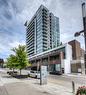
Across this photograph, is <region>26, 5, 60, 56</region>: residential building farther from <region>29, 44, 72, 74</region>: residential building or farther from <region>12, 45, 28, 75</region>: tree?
<region>12, 45, 28, 75</region>: tree

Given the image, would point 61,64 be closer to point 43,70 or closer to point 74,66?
point 74,66

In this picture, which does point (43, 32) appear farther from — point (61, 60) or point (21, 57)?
point (21, 57)

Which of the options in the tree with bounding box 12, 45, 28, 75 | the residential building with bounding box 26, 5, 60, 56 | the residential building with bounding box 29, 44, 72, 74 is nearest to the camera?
the tree with bounding box 12, 45, 28, 75

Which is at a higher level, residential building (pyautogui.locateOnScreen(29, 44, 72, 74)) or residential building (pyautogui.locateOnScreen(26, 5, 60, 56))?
residential building (pyautogui.locateOnScreen(26, 5, 60, 56))

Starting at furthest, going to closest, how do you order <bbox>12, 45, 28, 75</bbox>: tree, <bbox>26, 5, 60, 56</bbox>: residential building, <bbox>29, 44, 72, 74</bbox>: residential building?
<bbox>26, 5, 60, 56</bbox>: residential building
<bbox>29, 44, 72, 74</bbox>: residential building
<bbox>12, 45, 28, 75</bbox>: tree

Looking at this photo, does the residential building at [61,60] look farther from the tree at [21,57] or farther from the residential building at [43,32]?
the residential building at [43,32]

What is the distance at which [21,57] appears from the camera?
31750 mm

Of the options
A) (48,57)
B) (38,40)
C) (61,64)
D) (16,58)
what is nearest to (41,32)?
(38,40)

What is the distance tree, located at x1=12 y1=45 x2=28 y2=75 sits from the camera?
103ft

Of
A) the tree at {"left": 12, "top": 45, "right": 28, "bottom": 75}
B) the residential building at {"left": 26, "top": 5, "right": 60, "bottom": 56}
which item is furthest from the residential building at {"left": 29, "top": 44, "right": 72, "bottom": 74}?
the residential building at {"left": 26, "top": 5, "right": 60, "bottom": 56}

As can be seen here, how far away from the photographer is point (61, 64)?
59219 millimetres

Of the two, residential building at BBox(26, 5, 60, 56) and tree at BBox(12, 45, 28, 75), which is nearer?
tree at BBox(12, 45, 28, 75)

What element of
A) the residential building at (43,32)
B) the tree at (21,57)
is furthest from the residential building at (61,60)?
the residential building at (43,32)

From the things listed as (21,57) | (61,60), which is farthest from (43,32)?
(21,57)
